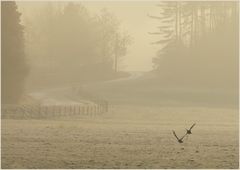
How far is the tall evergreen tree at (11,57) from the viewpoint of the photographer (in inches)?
2181

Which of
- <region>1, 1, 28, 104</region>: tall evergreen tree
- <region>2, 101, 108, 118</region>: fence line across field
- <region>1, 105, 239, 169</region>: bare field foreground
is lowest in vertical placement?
<region>2, 101, 108, 118</region>: fence line across field

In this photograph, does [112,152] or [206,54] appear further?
[206,54]

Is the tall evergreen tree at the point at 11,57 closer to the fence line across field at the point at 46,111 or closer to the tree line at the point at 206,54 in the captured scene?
the fence line across field at the point at 46,111

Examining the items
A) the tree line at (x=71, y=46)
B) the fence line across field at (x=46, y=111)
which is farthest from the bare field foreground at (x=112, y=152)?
the tree line at (x=71, y=46)

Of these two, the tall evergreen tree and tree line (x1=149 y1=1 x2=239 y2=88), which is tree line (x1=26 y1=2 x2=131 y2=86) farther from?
the tall evergreen tree

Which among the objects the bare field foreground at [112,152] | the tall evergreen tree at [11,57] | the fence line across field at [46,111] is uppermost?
the tall evergreen tree at [11,57]

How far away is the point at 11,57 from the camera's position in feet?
182

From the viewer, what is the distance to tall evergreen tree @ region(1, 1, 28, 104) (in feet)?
182

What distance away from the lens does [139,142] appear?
23.1 metres

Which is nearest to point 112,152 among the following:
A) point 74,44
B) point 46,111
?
point 46,111

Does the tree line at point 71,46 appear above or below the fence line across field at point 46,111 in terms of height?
above

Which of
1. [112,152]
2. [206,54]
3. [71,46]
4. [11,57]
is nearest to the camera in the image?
[112,152]

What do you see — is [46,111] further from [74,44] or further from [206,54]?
[74,44]

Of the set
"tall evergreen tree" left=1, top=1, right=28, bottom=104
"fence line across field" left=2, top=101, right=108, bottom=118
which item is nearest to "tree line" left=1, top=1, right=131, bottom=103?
"tall evergreen tree" left=1, top=1, right=28, bottom=104
